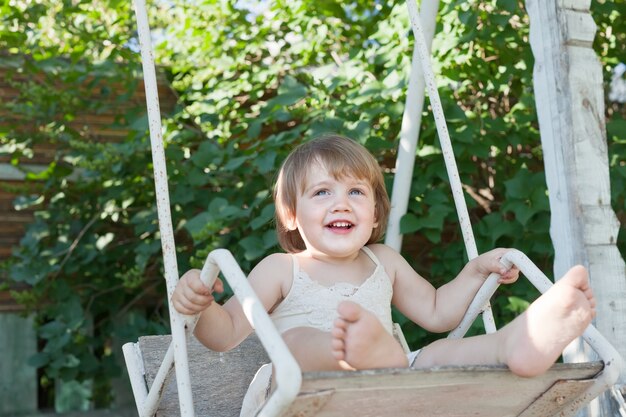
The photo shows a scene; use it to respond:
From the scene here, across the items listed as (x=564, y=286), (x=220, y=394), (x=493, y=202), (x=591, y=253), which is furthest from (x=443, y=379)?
(x=493, y=202)

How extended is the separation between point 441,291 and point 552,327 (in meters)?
0.60

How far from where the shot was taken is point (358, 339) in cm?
135

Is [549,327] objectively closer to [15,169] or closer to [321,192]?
[321,192]

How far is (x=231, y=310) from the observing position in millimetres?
1721

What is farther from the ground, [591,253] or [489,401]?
[591,253]

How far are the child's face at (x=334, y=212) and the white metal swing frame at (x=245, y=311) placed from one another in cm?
29

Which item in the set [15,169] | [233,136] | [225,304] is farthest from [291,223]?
[15,169]

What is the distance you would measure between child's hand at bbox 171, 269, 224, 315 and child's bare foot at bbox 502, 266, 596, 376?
1.67 feet

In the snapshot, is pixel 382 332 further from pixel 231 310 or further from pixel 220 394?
pixel 220 394

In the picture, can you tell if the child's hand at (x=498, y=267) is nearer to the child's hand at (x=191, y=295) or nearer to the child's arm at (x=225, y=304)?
the child's arm at (x=225, y=304)

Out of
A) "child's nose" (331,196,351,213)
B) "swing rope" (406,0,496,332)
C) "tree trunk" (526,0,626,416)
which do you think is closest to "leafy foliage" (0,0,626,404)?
"tree trunk" (526,0,626,416)

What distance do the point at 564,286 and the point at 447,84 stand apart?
180cm

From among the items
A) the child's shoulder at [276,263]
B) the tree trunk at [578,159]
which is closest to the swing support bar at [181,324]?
the child's shoulder at [276,263]

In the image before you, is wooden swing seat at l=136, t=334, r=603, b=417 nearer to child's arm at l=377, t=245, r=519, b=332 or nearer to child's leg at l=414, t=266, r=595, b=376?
child's leg at l=414, t=266, r=595, b=376
